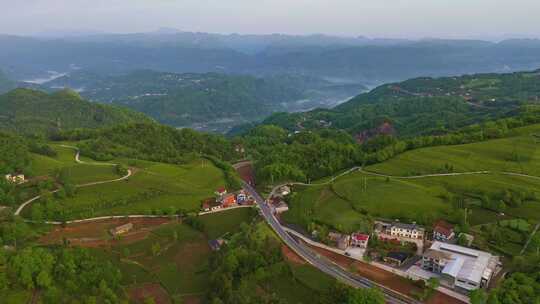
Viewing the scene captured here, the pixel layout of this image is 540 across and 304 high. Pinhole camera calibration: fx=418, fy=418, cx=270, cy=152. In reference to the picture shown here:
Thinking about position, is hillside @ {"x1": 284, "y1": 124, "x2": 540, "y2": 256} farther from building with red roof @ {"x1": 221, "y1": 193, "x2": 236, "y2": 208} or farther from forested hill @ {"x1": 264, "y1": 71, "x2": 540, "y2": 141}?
forested hill @ {"x1": 264, "y1": 71, "x2": 540, "y2": 141}

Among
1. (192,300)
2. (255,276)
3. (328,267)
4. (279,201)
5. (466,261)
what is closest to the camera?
(466,261)

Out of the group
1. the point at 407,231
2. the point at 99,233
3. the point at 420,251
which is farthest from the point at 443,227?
the point at 99,233

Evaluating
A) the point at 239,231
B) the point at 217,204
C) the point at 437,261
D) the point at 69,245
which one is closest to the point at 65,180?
the point at 69,245

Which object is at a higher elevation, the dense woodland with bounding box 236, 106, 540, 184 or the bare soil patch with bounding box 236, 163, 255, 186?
the dense woodland with bounding box 236, 106, 540, 184

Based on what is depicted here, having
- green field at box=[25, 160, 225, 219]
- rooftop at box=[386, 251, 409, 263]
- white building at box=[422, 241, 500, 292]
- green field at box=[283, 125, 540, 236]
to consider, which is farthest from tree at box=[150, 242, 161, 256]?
white building at box=[422, 241, 500, 292]

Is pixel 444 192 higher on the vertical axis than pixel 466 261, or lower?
higher

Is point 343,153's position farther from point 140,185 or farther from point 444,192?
point 140,185
